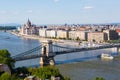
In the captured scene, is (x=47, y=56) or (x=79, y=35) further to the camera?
(x=79, y=35)

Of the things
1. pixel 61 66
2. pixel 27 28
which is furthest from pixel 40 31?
pixel 61 66

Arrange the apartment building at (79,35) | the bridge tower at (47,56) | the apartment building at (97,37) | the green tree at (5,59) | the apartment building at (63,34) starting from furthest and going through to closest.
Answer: the apartment building at (63,34)
the apartment building at (79,35)
the apartment building at (97,37)
the bridge tower at (47,56)
the green tree at (5,59)

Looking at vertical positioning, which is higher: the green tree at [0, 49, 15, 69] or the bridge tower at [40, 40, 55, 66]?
the green tree at [0, 49, 15, 69]

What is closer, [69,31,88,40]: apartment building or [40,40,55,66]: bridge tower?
[40,40,55,66]: bridge tower

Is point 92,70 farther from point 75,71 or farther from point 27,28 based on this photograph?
point 27,28

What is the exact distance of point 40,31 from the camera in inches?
2299

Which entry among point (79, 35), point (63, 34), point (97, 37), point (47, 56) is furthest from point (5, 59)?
point (63, 34)

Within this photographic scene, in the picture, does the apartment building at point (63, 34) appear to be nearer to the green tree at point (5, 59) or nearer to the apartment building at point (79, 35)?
the apartment building at point (79, 35)

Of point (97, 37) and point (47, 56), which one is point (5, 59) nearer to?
point (47, 56)

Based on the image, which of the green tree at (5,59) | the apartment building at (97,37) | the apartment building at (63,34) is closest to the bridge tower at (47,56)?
the green tree at (5,59)

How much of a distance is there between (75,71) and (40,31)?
41.8 metres

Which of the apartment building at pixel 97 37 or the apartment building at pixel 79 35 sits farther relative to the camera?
the apartment building at pixel 79 35

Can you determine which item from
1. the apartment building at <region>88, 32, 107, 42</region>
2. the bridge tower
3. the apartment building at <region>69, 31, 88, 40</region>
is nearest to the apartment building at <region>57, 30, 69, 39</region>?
the apartment building at <region>69, 31, 88, 40</region>

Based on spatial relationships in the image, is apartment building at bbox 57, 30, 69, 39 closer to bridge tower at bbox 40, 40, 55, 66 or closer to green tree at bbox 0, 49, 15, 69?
bridge tower at bbox 40, 40, 55, 66
